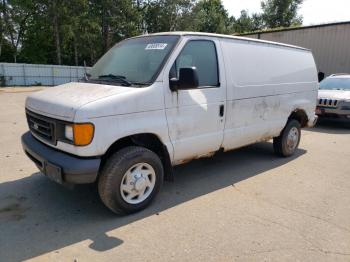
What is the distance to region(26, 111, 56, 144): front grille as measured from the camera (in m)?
3.65

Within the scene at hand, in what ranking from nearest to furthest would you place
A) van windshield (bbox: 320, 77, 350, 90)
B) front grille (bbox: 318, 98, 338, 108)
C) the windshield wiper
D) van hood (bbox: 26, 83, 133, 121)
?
van hood (bbox: 26, 83, 133, 121) < the windshield wiper < front grille (bbox: 318, 98, 338, 108) < van windshield (bbox: 320, 77, 350, 90)

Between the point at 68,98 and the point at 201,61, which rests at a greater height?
the point at 201,61

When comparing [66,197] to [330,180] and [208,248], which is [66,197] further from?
[330,180]

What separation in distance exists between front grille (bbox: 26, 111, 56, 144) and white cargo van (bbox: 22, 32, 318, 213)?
1 centimetres

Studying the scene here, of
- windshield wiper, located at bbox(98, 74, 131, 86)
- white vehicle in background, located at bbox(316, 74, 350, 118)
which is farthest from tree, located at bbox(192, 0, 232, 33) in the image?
windshield wiper, located at bbox(98, 74, 131, 86)

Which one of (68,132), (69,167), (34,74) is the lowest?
(69,167)

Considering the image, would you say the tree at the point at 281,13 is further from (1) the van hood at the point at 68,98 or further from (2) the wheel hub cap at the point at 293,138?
(1) the van hood at the point at 68,98

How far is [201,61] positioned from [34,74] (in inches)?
1078

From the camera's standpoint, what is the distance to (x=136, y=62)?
4.24 m

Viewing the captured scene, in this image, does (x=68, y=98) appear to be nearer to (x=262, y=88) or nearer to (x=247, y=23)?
(x=262, y=88)

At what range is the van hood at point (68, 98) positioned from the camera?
135 inches

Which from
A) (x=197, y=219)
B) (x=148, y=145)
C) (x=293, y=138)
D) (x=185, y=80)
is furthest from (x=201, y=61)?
(x=293, y=138)

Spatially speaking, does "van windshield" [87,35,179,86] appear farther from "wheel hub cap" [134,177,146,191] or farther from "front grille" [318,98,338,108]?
"front grille" [318,98,338,108]

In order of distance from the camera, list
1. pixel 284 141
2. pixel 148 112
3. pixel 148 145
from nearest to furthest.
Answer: pixel 148 112 < pixel 148 145 < pixel 284 141
